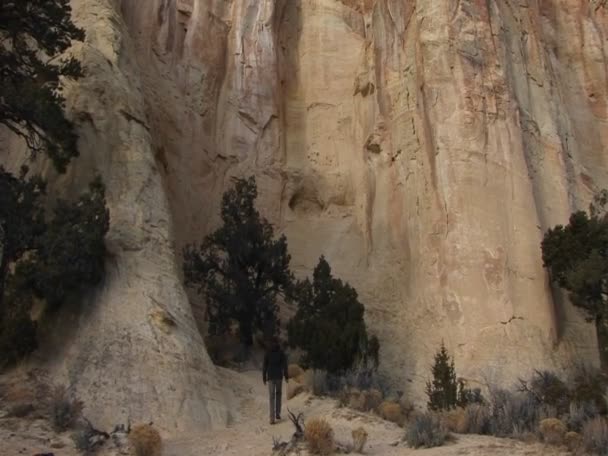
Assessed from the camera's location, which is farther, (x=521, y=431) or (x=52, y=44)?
(x=52, y=44)

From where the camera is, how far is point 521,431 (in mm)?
11883

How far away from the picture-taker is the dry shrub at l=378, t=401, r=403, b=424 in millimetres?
13242

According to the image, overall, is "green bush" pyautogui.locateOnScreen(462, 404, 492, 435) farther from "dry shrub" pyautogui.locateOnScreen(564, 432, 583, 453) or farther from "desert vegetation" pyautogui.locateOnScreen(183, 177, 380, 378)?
"desert vegetation" pyautogui.locateOnScreen(183, 177, 380, 378)

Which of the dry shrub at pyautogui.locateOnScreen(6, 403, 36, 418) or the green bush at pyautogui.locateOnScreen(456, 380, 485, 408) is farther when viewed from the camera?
the green bush at pyautogui.locateOnScreen(456, 380, 485, 408)

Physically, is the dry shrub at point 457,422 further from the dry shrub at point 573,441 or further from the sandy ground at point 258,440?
the dry shrub at point 573,441

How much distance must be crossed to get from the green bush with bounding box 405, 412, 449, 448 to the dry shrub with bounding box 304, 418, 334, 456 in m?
1.43

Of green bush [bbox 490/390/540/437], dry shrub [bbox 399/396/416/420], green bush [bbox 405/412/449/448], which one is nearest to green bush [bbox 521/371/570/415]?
green bush [bbox 490/390/540/437]

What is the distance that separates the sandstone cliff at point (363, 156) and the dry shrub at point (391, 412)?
2.95m

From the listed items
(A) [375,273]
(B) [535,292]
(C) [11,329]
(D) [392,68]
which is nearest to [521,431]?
(B) [535,292]

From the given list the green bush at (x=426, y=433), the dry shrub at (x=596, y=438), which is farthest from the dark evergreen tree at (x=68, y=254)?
the dry shrub at (x=596, y=438)

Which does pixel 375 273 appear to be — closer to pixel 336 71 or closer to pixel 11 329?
pixel 336 71

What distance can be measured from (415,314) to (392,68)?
832 centimetres

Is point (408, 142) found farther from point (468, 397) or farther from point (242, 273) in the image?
point (468, 397)

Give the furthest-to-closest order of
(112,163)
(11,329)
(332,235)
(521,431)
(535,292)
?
(332,235) < (535,292) < (112,163) < (11,329) < (521,431)
